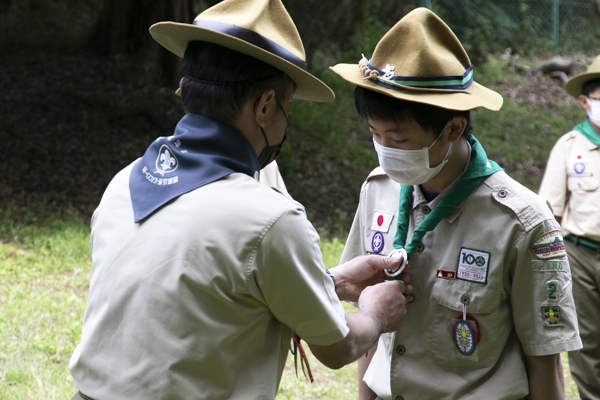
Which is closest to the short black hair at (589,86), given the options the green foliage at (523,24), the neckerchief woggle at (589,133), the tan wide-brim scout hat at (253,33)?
the neckerchief woggle at (589,133)

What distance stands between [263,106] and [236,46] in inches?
7.7

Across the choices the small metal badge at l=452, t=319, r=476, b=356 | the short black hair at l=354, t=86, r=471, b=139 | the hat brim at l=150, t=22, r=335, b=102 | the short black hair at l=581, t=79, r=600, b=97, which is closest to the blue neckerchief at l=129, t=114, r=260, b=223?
the hat brim at l=150, t=22, r=335, b=102

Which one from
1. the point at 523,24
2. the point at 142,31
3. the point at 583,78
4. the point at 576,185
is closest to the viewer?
the point at 583,78

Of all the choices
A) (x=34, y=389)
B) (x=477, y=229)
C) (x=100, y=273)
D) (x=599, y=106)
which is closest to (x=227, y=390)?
(x=100, y=273)

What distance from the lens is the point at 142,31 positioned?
35.6 ft

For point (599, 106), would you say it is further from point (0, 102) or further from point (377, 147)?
point (0, 102)

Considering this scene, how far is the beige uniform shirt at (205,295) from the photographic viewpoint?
207 centimetres

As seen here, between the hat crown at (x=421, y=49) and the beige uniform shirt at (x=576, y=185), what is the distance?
2.72m

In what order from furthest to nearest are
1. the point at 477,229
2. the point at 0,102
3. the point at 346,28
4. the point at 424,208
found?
the point at 346,28 < the point at 0,102 < the point at 424,208 < the point at 477,229

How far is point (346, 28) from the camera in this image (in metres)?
14.7

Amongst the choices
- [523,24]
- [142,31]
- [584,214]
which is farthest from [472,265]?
[523,24]

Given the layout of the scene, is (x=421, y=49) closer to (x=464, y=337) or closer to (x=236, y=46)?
(x=236, y=46)

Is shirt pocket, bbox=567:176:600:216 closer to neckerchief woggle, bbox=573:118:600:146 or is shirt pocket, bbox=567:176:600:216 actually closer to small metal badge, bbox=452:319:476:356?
neckerchief woggle, bbox=573:118:600:146

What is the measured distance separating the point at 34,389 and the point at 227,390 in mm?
2948
